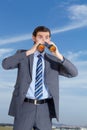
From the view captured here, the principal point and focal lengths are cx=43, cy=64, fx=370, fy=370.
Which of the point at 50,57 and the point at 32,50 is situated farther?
the point at 50,57

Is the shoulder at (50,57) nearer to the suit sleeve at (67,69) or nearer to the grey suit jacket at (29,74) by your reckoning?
the grey suit jacket at (29,74)

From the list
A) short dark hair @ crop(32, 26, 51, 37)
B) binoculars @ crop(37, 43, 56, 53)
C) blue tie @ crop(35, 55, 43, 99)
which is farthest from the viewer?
short dark hair @ crop(32, 26, 51, 37)

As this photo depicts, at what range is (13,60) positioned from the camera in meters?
5.50

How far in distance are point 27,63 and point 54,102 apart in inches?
27.9

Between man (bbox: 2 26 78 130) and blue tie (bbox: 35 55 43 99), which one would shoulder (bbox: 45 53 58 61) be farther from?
blue tie (bbox: 35 55 43 99)

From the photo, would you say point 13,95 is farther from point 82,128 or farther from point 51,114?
point 82,128

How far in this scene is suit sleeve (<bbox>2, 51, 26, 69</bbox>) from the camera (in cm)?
550

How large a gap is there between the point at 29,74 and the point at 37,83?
19 cm

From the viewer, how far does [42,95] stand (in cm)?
526

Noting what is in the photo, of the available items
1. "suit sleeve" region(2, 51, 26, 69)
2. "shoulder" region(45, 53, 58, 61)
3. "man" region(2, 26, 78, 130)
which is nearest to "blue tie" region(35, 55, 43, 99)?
"man" region(2, 26, 78, 130)

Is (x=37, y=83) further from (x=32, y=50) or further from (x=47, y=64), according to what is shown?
(x=32, y=50)

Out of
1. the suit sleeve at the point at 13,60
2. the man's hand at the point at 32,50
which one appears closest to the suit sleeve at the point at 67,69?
the man's hand at the point at 32,50

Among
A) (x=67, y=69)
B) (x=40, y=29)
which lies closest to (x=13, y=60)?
(x=40, y=29)

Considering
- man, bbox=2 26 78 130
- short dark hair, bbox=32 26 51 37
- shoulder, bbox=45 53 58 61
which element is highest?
short dark hair, bbox=32 26 51 37
